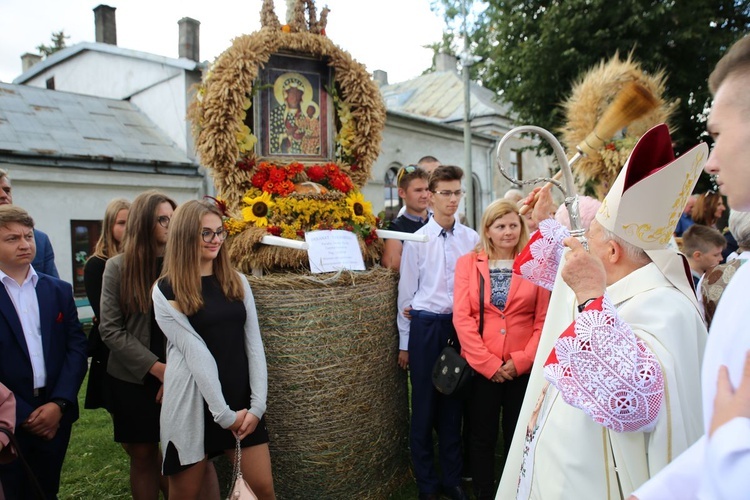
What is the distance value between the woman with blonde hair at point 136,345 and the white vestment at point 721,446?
250cm

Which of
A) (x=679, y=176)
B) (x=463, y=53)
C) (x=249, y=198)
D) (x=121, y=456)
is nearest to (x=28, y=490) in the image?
(x=121, y=456)

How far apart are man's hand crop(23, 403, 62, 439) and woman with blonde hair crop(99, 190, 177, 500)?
0.28m

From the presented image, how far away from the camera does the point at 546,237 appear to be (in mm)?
2633

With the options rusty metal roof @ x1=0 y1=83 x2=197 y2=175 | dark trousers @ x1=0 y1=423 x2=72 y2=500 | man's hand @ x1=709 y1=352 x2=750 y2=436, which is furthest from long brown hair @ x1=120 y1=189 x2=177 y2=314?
rusty metal roof @ x1=0 y1=83 x2=197 y2=175

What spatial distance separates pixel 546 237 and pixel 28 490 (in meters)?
2.84

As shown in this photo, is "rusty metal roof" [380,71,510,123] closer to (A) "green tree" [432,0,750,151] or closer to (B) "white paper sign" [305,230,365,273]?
(A) "green tree" [432,0,750,151]

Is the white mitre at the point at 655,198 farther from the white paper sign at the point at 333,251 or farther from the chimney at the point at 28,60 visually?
the chimney at the point at 28,60

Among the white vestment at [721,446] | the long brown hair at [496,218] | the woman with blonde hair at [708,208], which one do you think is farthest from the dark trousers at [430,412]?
the woman with blonde hair at [708,208]

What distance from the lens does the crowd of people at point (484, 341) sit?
112 cm

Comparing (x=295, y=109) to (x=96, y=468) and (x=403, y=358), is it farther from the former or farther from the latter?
(x=96, y=468)

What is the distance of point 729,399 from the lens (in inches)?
35.8

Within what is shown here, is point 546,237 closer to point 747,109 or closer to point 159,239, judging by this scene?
point 747,109


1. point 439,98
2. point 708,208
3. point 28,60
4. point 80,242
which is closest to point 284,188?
point 708,208

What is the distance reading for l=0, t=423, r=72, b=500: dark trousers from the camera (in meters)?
2.61
